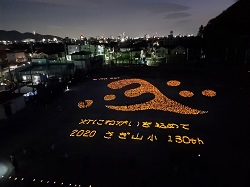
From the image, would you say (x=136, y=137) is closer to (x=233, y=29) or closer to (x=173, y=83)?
(x=173, y=83)

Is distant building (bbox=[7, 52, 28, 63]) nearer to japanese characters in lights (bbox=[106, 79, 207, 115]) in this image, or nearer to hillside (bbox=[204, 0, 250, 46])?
japanese characters in lights (bbox=[106, 79, 207, 115])

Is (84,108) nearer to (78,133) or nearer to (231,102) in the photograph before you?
(78,133)

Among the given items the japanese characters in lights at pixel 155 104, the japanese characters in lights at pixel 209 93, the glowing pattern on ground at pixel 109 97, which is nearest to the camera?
the japanese characters in lights at pixel 155 104

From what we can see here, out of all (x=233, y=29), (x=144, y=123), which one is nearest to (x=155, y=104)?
(x=144, y=123)

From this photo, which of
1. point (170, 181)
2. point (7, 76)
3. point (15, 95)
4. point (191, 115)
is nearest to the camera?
point (170, 181)

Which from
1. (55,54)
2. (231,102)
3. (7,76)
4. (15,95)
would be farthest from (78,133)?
(55,54)

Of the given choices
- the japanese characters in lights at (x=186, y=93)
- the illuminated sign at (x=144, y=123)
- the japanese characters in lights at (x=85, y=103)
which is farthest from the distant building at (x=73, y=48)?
the japanese characters in lights at (x=186, y=93)

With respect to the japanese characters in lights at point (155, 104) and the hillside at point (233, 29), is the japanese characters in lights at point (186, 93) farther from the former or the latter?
the hillside at point (233, 29)

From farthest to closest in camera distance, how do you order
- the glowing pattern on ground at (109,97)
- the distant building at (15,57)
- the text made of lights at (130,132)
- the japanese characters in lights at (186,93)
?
the distant building at (15,57) → the glowing pattern on ground at (109,97) → the japanese characters in lights at (186,93) → the text made of lights at (130,132)
